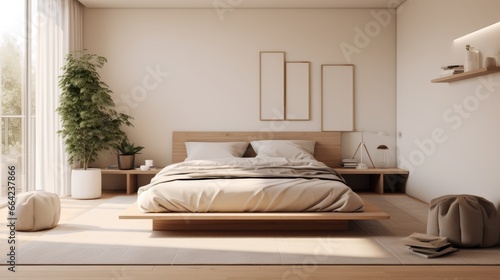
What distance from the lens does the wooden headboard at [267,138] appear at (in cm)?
695

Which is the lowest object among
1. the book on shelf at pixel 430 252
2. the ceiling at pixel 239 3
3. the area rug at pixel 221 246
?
the area rug at pixel 221 246

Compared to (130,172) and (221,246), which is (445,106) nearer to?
(221,246)

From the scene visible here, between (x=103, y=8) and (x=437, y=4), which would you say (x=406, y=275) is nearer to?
(x=437, y=4)

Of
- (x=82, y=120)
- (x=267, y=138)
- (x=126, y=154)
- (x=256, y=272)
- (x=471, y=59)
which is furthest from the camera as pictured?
(x=267, y=138)

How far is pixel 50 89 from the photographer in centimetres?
614

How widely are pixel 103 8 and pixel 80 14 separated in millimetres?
328

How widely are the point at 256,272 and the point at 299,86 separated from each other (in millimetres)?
4287

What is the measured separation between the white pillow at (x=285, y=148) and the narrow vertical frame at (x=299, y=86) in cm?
46

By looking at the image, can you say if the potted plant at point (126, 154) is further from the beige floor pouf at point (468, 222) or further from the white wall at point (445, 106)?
the beige floor pouf at point (468, 222)

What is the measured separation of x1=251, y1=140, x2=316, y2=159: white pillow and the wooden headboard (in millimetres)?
191

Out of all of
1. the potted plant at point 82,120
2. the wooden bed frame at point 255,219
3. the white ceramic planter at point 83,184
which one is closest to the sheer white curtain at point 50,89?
the potted plant at point 82,120

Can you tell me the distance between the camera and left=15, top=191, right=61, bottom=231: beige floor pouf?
13.8ft

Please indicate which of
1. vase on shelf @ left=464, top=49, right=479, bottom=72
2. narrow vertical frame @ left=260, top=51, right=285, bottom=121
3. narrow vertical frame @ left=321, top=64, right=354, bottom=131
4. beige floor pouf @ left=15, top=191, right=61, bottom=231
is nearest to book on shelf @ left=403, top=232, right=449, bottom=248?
vase on shelf @ left=464, top=49, right=479, bottom=72

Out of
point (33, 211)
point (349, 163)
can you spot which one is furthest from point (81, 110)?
point (349, 163)
